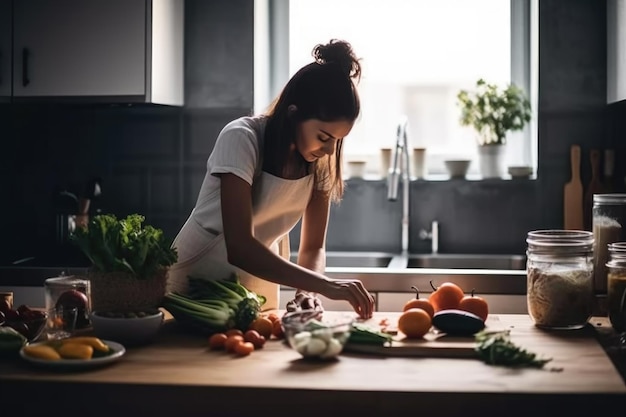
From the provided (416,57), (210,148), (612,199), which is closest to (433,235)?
(416,57)

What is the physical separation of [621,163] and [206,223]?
1.80m

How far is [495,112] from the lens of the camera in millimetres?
3717

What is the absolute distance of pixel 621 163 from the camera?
360cm

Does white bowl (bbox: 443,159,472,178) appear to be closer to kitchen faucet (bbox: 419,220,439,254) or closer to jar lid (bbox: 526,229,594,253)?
kitchen faucet (bbox: 419,220,439,254)

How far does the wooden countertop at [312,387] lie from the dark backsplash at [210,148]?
1.76 meters

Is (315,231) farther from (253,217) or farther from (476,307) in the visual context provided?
(476,307)

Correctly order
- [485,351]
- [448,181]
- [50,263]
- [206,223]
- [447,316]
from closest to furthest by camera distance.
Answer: [485,351], [447,316], [206,223], [50,263], [448,181]

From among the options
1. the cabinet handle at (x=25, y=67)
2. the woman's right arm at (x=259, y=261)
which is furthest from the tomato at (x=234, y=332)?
the cabinet handle at (x=25, y=67)

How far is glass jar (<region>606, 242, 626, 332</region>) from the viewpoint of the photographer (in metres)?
2.21

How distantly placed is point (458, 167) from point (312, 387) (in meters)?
2.19

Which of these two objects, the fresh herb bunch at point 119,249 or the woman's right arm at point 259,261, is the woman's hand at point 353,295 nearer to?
the woman's right arm at point 259,261

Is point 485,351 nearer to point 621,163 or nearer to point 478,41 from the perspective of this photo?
point 621,163

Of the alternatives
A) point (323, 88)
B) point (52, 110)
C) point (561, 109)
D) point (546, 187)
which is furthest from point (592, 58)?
point (52, 110)

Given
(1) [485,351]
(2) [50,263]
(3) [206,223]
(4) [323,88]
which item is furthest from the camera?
(2) [50,263]
